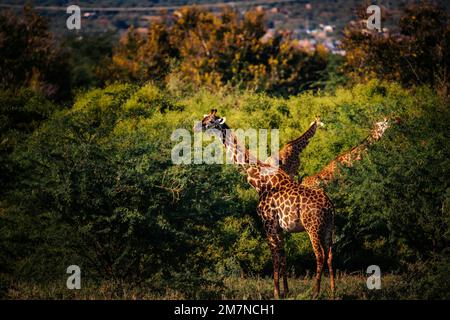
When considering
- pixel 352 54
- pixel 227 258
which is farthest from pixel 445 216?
pixel 352 54

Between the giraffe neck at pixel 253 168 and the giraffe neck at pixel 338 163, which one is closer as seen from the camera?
the giraffe neck at pixel 253 168

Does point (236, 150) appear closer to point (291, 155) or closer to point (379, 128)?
point (291, 155)

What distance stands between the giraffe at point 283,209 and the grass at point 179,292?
327 millimetres

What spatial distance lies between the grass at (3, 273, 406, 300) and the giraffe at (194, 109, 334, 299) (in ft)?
1.07

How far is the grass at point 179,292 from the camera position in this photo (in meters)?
11.4

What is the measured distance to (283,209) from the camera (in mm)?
12203

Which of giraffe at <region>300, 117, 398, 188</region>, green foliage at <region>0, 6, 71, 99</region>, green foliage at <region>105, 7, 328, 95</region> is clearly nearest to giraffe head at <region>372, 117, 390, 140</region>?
giraffe at <region>300, 117, 398, 188</region>

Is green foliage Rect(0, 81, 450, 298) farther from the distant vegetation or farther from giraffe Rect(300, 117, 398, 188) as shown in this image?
giraffe Rect(300, 117, 398, 188)

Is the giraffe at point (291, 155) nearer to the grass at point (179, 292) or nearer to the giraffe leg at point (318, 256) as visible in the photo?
the grass at point (179, 292)

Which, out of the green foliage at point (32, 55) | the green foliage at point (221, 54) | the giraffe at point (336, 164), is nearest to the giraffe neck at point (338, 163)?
the giraffe at point (336, 164)

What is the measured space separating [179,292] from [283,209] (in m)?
2.03

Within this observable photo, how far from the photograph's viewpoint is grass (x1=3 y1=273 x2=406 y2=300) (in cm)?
1143

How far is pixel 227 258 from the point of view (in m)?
15.2
